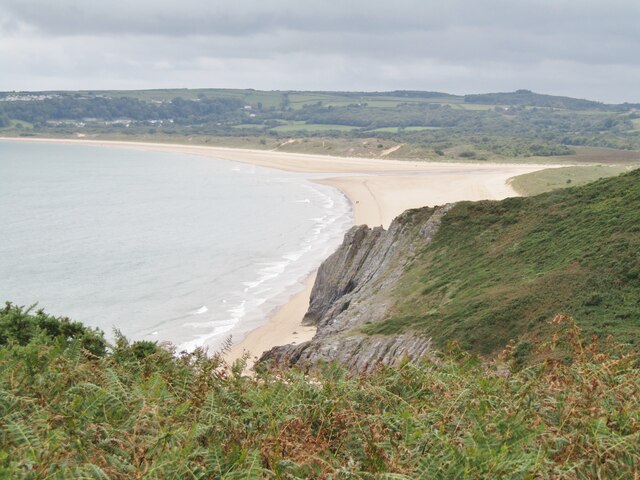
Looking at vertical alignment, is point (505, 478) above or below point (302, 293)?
above

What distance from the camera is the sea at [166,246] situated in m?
37.9

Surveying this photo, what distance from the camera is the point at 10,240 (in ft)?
198

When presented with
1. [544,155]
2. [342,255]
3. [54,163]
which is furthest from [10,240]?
[544,155]

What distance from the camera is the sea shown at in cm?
3791

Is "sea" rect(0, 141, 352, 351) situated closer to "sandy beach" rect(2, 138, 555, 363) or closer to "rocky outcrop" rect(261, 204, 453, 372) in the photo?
"sandy beach" rect(2, 138, 555, 363)

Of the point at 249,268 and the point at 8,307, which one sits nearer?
the point at 8,307

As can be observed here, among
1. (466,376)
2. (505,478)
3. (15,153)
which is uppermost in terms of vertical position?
(505,478)

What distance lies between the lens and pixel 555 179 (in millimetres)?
81062

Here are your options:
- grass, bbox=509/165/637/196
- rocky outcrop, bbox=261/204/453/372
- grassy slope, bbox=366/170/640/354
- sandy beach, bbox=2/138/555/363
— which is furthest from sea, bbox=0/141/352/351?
grass, bbox=509/165/637/196

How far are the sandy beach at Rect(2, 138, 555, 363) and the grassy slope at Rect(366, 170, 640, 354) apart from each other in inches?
264

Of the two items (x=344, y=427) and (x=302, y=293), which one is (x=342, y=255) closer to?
(x=302, y=293)

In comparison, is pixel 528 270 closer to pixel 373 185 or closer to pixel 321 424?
pixel 321 424

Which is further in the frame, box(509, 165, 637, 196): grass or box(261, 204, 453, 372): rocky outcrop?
box(509, 165, 637, 196): grass

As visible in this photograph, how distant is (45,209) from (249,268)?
38662 millimetres
